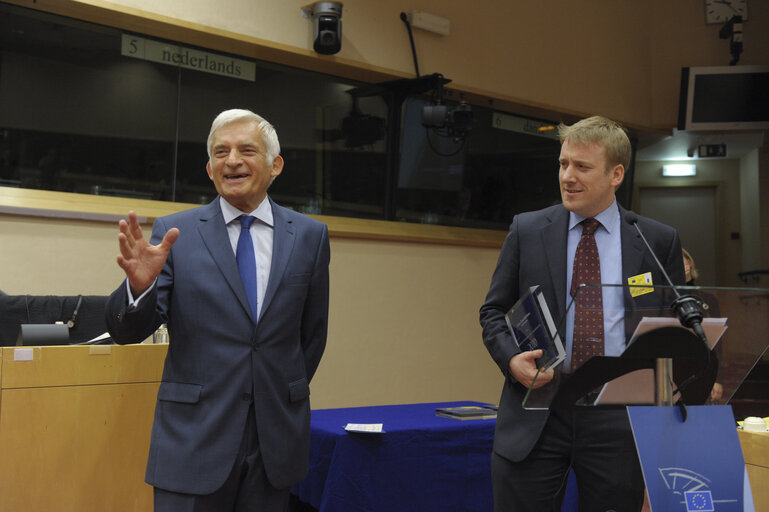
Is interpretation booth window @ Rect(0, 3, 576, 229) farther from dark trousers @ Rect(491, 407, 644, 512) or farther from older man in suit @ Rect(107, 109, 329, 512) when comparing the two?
dark trousers @ Rect(491, 407, 644, 512)

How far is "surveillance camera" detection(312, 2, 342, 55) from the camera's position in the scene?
5.23 meters

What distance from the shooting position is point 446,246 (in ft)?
20.6

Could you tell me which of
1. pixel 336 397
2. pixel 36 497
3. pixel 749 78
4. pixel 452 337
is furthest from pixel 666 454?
pixel 749 78

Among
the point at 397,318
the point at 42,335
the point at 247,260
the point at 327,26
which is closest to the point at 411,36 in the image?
the point at 327,26

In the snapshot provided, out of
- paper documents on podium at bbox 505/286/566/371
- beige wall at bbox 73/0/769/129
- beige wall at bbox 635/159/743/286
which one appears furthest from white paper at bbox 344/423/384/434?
beige wall at bbox 635/159/743/286

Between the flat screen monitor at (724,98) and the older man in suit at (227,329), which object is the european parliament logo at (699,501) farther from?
the flat screen monitor at (724,98)

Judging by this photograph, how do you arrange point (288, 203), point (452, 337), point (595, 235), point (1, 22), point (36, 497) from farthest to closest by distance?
1. point (452, 337)
2. point (288, 203)
3. point (1, 22)
4. point (36, 497)
5. point (595, 235)

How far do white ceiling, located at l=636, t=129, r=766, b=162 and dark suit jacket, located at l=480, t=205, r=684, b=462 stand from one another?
5840mm

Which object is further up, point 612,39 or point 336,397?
point 612,39

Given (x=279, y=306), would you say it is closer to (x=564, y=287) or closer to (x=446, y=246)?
(x=564, y=287)

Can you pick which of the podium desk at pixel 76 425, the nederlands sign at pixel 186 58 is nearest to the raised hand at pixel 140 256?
the podium desk at pixel 76 425

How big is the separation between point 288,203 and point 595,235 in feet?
11.7

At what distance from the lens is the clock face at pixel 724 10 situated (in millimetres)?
7547

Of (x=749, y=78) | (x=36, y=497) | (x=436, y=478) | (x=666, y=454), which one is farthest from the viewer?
(x=749, y=78)
